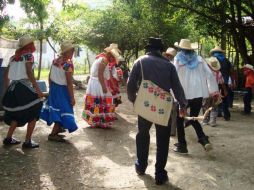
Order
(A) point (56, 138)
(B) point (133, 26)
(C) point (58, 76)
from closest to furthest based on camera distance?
(C) point (58, 76)
(A) point (56, 138)
(B) point (133, 26)

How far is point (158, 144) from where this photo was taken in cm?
532

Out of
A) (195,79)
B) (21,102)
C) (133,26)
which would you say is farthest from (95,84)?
(133,26)

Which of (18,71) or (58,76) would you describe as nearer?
(18,71)

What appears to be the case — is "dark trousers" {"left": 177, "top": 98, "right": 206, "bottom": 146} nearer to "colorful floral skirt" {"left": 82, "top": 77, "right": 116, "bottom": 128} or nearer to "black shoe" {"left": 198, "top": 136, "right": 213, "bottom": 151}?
"black shoe" {"left": 198, "top": 136, "right": 213, "bottom": 151}

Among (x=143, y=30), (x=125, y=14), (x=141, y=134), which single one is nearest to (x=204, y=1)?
(x=143, y=30)

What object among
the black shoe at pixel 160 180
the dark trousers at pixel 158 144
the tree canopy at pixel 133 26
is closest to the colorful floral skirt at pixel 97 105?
the dark trousers at pixel 158 144

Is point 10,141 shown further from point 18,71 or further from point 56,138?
point 18,71

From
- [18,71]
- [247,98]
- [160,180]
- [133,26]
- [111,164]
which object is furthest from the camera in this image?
[133,26]

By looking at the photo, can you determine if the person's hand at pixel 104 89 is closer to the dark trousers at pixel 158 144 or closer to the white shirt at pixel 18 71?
the white shirt at pixel 18 71

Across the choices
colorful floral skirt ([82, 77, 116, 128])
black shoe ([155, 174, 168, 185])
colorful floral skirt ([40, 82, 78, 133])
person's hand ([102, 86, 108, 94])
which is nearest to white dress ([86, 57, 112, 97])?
colorful floral skirt ([82, 77, 116, 128])

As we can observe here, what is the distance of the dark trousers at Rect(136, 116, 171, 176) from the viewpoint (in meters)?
5.27

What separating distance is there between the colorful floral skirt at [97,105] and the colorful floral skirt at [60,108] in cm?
140

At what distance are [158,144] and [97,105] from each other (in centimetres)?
339

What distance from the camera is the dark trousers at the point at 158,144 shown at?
17.3 ft
